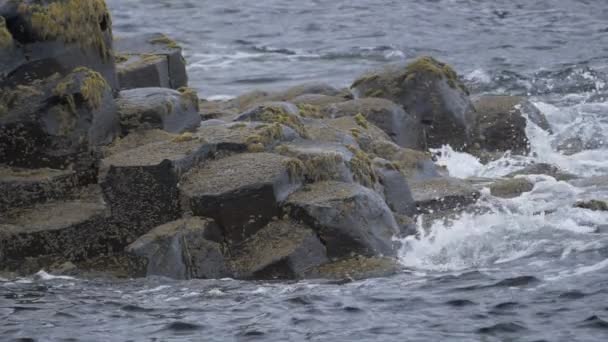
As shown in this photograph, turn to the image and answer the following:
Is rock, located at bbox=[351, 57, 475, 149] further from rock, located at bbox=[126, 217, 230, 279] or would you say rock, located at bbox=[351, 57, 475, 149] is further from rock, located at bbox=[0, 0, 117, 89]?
rock, located at bbox=[126, 217, 230, 279]

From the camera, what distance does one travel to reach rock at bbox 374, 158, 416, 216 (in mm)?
13648

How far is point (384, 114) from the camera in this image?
1664 centimetres

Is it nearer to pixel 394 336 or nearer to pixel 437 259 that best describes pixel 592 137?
pixel 437 259

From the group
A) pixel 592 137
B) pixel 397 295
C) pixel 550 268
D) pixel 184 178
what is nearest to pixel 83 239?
pixel 184 178

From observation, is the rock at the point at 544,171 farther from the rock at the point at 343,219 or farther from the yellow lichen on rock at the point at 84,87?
the yellow lichen on rock at the point at 84,87

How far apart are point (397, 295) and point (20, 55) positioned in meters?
5.24

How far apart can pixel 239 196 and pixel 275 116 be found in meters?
2.41

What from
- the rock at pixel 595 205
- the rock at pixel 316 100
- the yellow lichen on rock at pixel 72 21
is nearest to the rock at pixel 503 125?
the rock at pixel 316 100

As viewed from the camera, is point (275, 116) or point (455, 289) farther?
point (275, 116)

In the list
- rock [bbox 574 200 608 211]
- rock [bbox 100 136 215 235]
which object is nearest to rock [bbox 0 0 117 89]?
rock [bbox 100 136 215 235]

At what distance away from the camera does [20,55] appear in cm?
1273

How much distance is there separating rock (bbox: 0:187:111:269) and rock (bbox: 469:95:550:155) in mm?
7547

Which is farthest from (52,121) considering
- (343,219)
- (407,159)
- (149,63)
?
(407,159)

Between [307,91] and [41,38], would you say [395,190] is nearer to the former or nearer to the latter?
[41,38]
